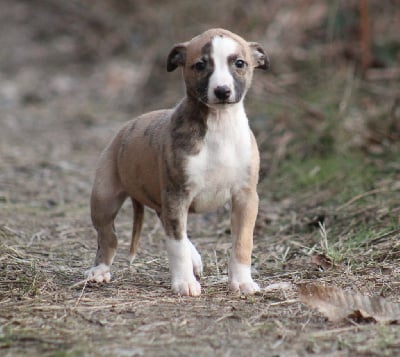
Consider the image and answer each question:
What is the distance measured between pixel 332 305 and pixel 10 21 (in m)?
15.8

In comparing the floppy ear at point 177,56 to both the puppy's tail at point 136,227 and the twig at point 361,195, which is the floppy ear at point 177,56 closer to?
the puppy's tail at point 136,227

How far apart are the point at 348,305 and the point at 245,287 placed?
0.77m

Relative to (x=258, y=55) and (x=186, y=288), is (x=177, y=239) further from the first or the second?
(x=258, y=55)

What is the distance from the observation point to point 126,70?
48.9ft

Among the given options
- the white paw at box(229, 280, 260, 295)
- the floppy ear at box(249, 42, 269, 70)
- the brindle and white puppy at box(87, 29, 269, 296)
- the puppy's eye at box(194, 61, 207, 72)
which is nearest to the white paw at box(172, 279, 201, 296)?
the brindle and white puppy at box(87, 29, 269, 296)

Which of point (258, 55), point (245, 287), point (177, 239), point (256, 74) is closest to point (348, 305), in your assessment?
point (245, 287)

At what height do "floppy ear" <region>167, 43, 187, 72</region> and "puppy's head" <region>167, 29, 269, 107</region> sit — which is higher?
"floppy ear" <region>167, 43, 187, 72</region>

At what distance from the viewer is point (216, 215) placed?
7.59 m

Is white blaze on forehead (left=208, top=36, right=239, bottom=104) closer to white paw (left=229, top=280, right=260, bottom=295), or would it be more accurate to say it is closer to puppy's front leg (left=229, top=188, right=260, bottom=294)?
puppy's front leg (left=229, top=188, right=260, bottom=294)

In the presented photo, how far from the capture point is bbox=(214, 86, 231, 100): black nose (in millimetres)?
4590

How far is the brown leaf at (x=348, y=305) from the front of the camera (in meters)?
4.11

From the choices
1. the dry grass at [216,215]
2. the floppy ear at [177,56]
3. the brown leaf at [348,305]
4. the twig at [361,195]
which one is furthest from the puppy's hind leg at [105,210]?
the twig at [361,195]

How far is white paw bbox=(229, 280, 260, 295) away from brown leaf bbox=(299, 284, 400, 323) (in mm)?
476

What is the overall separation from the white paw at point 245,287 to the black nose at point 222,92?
→ 1.06 meters
